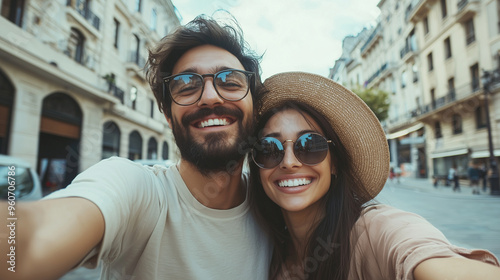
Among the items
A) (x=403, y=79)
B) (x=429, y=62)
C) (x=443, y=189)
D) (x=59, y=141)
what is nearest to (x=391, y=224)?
(x=59, y=141)

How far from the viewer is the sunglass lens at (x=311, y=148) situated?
1.64 meters

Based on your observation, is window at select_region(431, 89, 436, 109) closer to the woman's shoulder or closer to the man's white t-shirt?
the woman's shoulder

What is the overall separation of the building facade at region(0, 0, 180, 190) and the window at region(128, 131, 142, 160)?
6 cm

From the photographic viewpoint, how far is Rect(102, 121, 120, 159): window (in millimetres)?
13312

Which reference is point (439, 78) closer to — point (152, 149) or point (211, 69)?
point (152, 149)

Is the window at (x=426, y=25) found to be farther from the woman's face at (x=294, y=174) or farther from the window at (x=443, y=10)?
the woman's face at (x=294, y=174)

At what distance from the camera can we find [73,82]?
9875 mm

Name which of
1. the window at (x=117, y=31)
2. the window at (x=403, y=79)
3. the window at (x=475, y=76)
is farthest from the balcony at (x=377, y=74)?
the window at (x=117, y=31)

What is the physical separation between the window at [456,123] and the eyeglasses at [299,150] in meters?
21.4

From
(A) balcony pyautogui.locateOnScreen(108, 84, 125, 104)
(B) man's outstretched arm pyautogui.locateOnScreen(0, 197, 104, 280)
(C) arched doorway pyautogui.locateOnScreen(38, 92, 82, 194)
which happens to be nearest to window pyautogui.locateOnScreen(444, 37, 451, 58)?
(A) balcony pyautogui.locateOnScreen(108, 84, 125, 104)

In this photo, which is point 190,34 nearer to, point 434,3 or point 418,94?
point 434,3

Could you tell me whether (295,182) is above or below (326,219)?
above

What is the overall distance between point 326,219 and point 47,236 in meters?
1.45

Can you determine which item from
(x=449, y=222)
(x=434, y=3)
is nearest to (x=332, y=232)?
(x=449, y=222)
